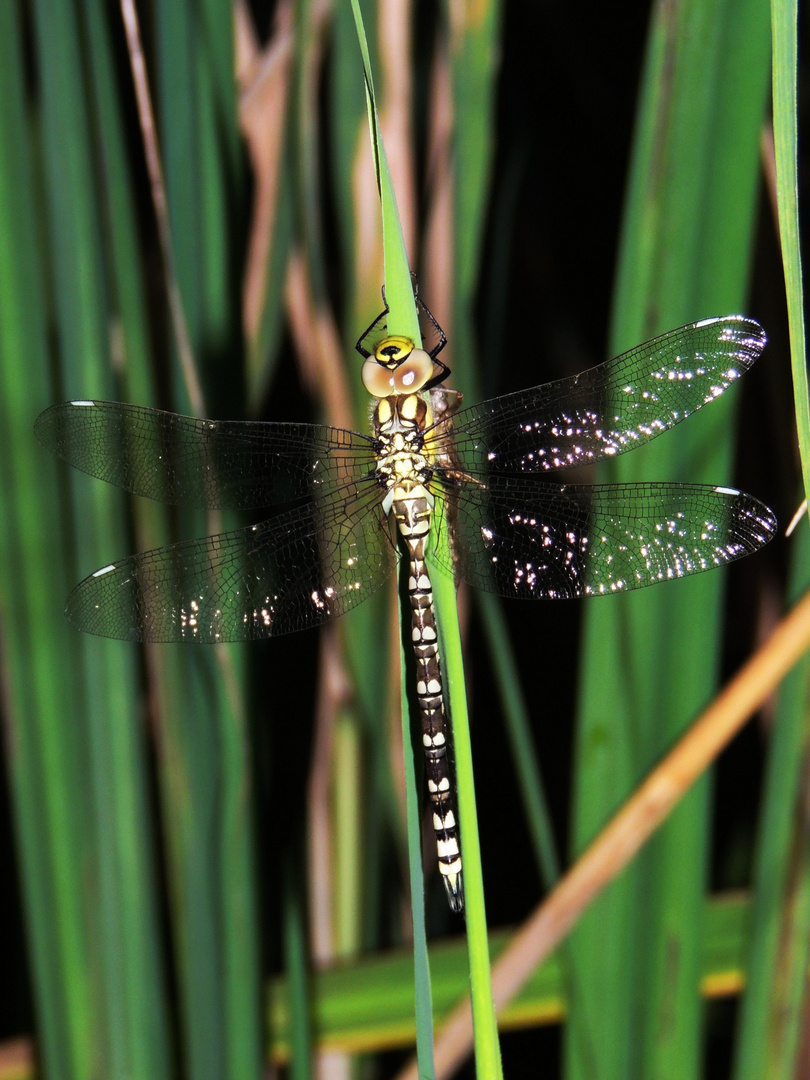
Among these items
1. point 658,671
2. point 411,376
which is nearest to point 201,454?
Result: point 411,376

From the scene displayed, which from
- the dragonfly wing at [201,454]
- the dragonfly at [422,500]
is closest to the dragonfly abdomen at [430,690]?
the dragonfly at [422,500]

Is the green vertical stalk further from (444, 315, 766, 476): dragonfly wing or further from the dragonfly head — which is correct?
the dragonfly head

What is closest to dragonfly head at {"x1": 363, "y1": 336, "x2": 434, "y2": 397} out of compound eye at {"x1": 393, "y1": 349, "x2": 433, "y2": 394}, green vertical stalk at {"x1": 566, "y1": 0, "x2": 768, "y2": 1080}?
compound eye at {"x1": 393, "y1": 349, "x2": 433, "y2": 394}

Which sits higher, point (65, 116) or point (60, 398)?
point (65, 116)

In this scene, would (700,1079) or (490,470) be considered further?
(490,470)

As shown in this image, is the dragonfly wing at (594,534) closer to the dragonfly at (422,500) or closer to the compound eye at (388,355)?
the dragonfly at (422,500)

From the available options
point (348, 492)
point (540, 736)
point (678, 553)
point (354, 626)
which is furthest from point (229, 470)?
point (540, 736)

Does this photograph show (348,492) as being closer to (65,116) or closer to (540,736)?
(65,116)
